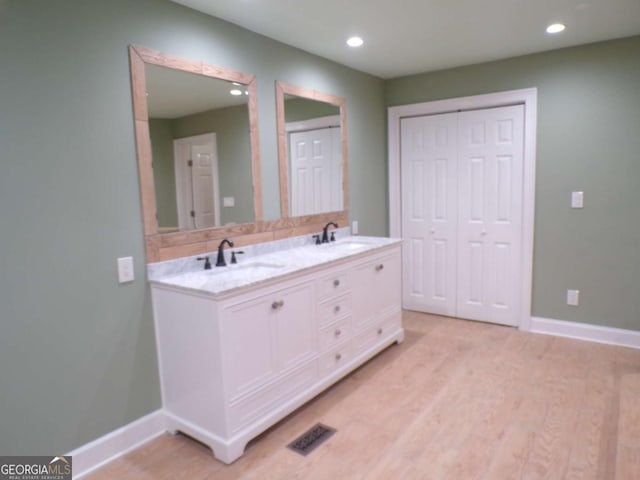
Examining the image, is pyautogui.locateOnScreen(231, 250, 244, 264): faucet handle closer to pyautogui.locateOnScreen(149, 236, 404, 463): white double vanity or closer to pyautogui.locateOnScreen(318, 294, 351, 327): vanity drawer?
pyautogui.locateOnScreen(149, 236, 404, 463): white double vanity

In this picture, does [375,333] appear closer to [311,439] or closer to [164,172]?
[311,439]

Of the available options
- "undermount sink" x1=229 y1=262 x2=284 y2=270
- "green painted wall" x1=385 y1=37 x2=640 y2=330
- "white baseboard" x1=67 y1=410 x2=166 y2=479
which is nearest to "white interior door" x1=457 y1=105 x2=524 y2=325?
"green painted wall" x1=385 y1=37 x2=640 y2=330

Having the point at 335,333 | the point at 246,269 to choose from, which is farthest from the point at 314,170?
the point at 335,333

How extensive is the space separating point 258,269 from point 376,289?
3.62 ft

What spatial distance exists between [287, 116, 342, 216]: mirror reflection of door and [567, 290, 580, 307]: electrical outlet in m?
2.10

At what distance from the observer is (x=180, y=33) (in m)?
2.42

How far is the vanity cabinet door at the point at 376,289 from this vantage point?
303cm

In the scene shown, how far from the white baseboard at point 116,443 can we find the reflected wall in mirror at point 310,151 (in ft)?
5.23

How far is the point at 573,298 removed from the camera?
11.9ft

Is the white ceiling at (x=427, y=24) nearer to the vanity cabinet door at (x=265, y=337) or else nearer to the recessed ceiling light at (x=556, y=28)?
the recessed ceiling light at (x=556, y=28)

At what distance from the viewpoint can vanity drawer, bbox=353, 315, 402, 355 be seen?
307cm

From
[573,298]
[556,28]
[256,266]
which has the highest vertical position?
[556,28]

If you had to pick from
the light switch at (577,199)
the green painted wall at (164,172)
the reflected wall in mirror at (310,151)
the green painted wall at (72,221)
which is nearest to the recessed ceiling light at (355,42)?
the reflected wall in mirror at (310,151)

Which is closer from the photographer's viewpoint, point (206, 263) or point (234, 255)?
point (206, 263)
